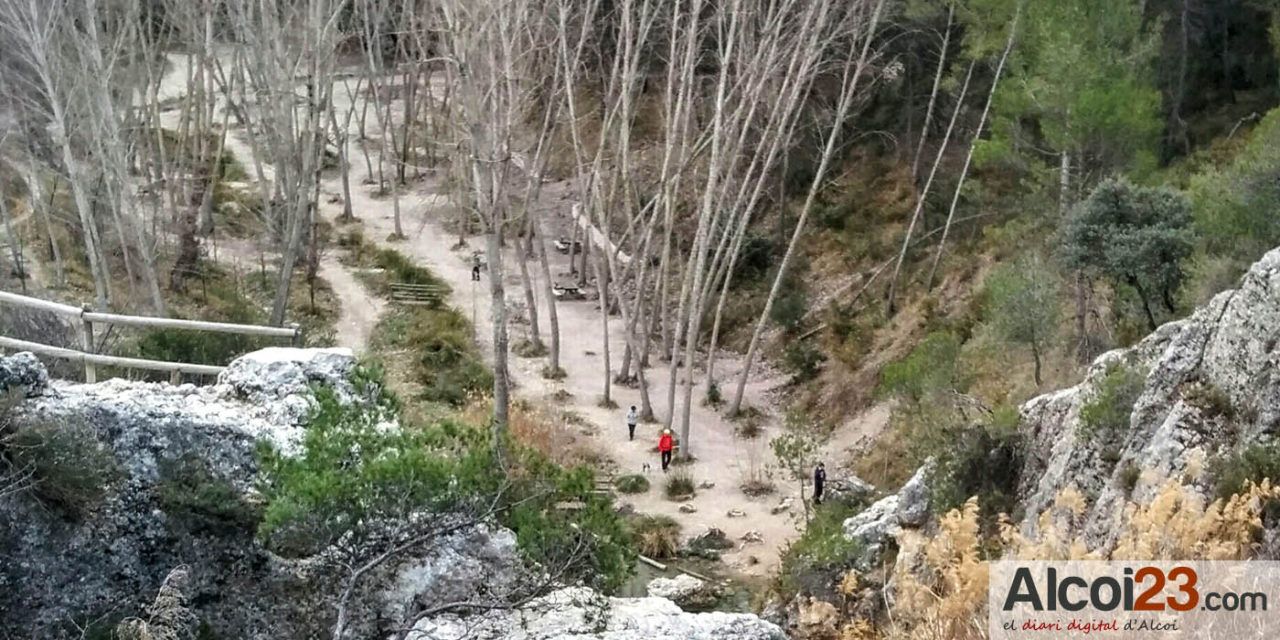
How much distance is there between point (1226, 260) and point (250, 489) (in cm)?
1336

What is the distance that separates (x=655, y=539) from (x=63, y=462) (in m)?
13.1

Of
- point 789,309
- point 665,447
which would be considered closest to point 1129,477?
point 665,447

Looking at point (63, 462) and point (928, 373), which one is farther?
point (928, 373)

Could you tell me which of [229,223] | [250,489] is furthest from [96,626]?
[229,223]

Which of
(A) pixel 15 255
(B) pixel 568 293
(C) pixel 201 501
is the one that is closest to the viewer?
(C) pixel 201 501

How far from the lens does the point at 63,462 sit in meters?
8.27

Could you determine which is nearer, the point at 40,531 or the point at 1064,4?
the point at 40,531

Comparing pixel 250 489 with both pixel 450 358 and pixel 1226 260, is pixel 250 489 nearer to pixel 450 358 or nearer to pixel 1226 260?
pixel 1226 260

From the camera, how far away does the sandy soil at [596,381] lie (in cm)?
2186

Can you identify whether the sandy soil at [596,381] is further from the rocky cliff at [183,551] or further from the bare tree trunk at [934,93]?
the rocky cliff at [183,551]

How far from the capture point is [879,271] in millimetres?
31453

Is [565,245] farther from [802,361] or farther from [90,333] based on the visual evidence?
[90,333]

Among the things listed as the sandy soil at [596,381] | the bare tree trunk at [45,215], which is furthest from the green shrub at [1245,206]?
the bare tree trunk at [45,215]

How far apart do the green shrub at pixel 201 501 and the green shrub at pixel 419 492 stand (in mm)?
221
